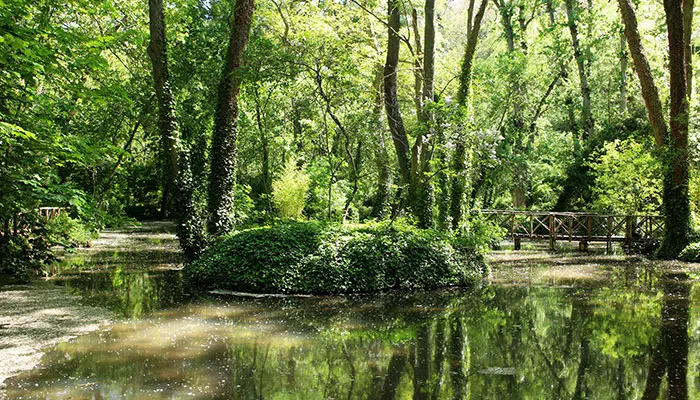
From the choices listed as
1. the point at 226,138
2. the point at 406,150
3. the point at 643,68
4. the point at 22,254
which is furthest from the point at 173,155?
the point at 643,68

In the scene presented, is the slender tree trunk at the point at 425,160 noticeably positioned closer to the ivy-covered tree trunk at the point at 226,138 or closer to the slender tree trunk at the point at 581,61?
the ivy-covered tree trunk at the point at 226,138

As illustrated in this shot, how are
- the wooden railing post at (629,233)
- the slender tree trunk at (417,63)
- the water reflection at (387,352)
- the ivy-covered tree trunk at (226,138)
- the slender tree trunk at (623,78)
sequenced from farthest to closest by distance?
the slender tree trunk at (623,78), the wooden railing post at (629,233), the slender tree trunk at (417,63), the ivy-covered tree trunk at (226,138), the water reflection at (387,352)

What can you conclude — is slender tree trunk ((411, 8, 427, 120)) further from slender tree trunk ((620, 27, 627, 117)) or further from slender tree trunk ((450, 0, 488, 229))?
slender tree trunk ((620, 27, 627, 117))

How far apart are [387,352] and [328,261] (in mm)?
4013

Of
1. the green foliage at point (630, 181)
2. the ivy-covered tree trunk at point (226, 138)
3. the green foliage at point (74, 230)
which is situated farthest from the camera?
the green foliage at point (630, 181)

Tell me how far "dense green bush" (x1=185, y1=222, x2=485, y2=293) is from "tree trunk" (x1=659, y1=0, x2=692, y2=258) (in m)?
7.83

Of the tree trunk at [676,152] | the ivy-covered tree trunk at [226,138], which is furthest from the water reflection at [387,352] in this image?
the tree trunk at [676,152]

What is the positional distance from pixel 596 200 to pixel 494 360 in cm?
1700

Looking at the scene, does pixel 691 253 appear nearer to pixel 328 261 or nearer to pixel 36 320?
pixel 328 261

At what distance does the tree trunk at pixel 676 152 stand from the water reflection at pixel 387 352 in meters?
7.02

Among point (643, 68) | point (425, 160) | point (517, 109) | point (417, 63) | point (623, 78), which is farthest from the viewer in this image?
point (623, 78)

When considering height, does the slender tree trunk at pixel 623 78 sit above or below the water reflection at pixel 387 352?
above

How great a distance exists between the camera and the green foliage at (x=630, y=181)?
17812 mm

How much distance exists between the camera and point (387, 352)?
6.38 metres
